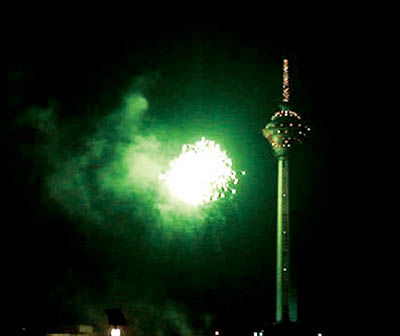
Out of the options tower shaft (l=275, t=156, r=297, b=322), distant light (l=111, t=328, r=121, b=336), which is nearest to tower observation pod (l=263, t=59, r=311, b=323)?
tower shaft (l=275, t=156, r=297, b=322)

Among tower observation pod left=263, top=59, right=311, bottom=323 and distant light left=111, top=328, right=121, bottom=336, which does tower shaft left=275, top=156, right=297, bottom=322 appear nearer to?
tower observation pod left=263, top=59, right=311, bottom=323

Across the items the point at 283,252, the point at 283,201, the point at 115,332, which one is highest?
the point at 283,201

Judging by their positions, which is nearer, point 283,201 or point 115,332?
point 115,332

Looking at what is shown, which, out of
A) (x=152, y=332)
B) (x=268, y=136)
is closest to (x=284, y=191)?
(x=268, y=136)

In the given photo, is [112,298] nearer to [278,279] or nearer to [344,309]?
[278,279]

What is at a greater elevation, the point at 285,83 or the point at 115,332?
the point at 285,83

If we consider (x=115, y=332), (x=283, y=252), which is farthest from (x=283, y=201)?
(x=115, y=332)

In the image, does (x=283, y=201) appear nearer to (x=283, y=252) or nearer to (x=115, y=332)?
(x=283, y=252)

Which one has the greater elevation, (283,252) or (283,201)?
(283,201)
